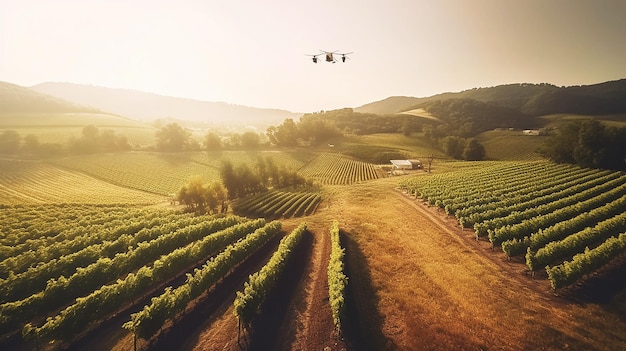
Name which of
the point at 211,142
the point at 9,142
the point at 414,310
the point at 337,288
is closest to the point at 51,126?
the point at 9,142

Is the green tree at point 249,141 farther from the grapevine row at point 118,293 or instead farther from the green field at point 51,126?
the grapevine row at point 118,293

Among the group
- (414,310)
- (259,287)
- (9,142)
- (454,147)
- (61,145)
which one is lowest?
(414,310)

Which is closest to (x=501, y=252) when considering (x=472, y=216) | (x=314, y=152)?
(x=472, y=216)

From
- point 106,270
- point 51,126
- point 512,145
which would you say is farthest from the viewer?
point 51,126

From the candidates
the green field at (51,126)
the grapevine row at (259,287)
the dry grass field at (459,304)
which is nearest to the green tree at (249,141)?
the green field at (51,126)

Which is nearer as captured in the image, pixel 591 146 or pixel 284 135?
pixel 591 146

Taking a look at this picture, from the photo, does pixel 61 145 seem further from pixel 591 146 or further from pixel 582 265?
pixel 591 146

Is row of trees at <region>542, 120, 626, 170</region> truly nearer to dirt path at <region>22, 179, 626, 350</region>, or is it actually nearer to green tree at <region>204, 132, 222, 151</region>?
dirt path at <region>22, 179, 626, 350</region>

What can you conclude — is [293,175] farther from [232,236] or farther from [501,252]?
[501,252]
